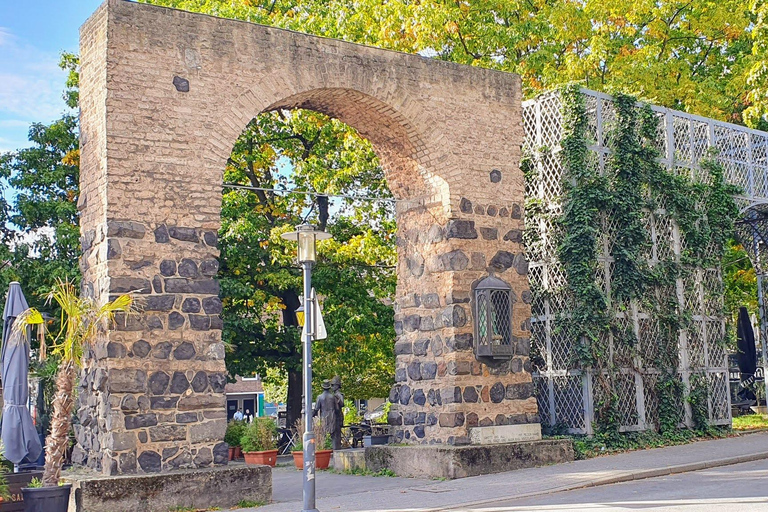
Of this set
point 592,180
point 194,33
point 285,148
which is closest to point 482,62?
point 285,148

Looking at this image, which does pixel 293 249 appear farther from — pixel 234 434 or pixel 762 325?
pixel 762 325

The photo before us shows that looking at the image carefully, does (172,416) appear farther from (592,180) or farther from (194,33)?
(592,180)

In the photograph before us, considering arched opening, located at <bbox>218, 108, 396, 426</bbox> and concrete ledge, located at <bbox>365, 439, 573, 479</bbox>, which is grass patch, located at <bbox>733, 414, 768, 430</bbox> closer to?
concrete ledge, located at <bbox>365, 439, 573, 479</bbox>

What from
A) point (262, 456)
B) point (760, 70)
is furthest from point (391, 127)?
point (760, 70)

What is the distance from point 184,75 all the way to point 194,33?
0.59 m

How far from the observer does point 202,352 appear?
11.6 meters

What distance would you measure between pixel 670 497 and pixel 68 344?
22.4ft

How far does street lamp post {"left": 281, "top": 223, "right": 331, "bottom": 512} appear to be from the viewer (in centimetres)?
962

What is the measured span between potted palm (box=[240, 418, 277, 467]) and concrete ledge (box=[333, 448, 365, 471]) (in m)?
1.11

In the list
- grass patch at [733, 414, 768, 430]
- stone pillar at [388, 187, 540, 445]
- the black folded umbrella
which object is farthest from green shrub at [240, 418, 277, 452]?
the black folded umbrella

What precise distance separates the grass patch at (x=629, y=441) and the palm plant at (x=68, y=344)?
23.8 ft

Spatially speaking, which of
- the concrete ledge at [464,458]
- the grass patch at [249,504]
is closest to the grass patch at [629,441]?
the concrete ledge at [464,458]

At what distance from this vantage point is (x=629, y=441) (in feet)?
48.7

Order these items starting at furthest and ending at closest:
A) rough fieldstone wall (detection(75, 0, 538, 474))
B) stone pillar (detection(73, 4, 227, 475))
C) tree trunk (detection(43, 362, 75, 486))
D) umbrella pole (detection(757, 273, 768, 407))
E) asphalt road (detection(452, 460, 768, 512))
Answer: umbrella pole (detection(757, 273, 768, 407)) → rough fieldstone wall (detection(75, 0, 538, 474)) → stone pillar (detection(73, 4, 227, 475)) → tree trunk (detection(43, 362, 75, 486)) → asphalt road (detection(452, 460, 768, 512))
